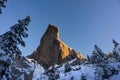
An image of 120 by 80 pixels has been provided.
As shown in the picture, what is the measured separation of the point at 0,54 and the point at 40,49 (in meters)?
99.6

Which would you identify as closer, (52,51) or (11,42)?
(11,42)

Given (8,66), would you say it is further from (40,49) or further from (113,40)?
(40,49)

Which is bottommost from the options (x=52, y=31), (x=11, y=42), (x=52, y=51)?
(x=11, y=42)

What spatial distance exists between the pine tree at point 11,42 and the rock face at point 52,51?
85.4 meters

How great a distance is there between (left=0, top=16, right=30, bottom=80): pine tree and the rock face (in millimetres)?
85363

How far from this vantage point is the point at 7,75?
66.3 feet

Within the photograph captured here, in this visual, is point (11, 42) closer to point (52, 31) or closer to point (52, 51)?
point (52, 51)

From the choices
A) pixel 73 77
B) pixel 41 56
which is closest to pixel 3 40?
pixel 73 77

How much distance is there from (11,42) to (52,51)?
91.0 meters

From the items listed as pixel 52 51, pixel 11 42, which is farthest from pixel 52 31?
pixel 11 42

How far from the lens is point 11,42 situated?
20797 millimetres

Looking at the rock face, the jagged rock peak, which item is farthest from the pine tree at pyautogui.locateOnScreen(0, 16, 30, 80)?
the jagged rock peak

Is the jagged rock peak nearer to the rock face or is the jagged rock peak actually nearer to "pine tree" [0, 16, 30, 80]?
the rock face

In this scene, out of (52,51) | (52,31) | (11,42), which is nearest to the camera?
(11,42)
